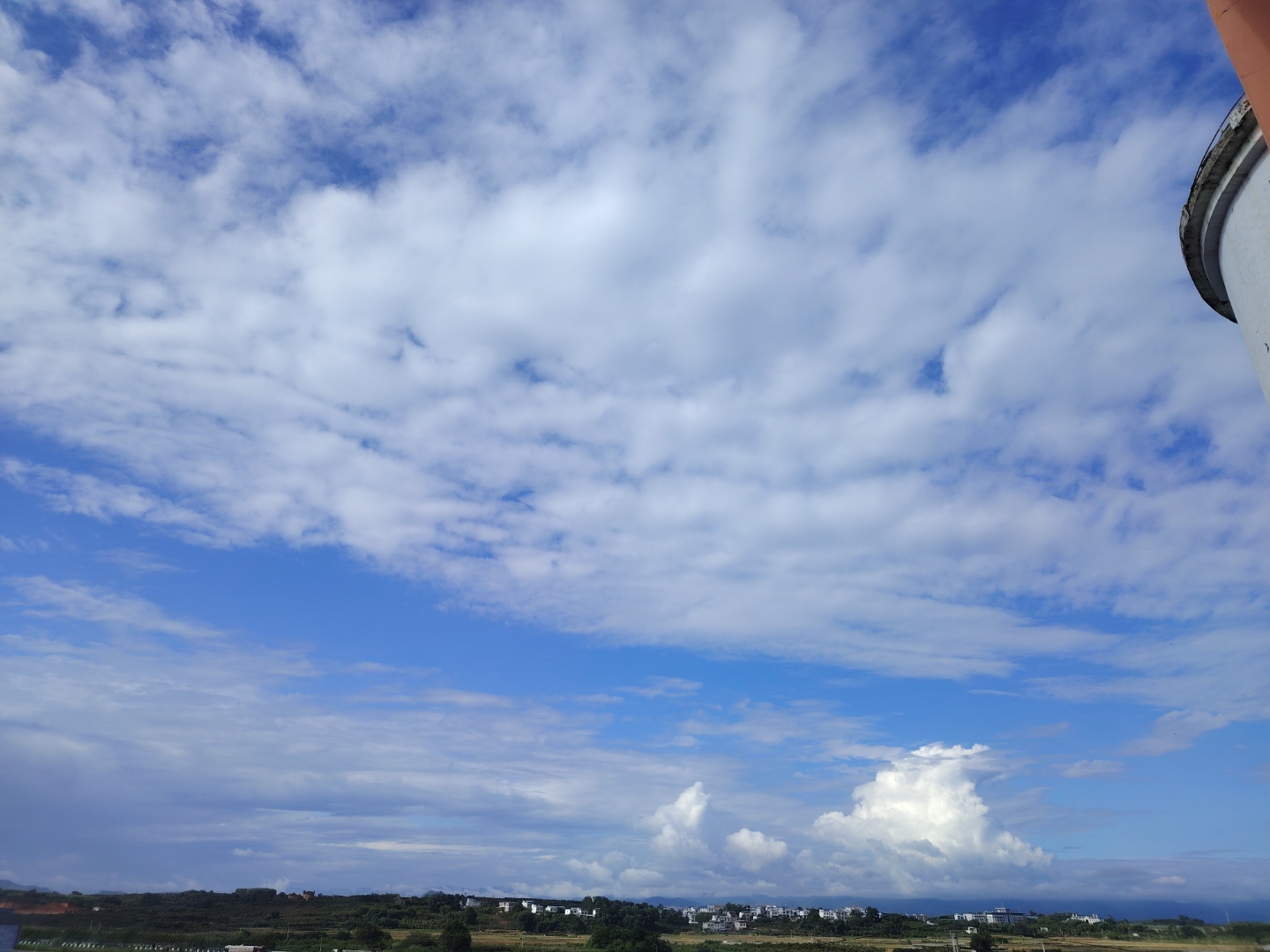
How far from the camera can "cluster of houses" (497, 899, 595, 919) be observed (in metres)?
97.1

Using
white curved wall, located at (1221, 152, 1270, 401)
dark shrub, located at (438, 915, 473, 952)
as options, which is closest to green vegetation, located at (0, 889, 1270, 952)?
dark shrub, located at (438, 915, 473, 952)

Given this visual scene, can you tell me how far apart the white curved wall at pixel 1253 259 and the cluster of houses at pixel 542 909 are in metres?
97.1

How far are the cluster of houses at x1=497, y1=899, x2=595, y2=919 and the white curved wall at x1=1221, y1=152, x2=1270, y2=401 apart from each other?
97.1 metres

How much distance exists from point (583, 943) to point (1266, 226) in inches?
3187

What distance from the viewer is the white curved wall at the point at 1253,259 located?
62.8 feet

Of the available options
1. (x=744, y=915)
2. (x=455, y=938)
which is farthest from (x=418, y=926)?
(x=744, y=915)

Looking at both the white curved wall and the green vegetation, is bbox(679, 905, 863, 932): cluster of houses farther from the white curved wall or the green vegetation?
the white curved wall

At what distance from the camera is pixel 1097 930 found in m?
63.2

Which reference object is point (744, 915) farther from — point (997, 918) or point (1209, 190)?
point (1209, 190)

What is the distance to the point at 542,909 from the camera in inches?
3942

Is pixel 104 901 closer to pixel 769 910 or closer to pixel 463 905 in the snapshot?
pixel 463 905

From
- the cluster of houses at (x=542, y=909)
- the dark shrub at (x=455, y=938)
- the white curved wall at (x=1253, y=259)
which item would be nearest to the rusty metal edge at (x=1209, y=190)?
the white curved wall at (x=1253, y=259)

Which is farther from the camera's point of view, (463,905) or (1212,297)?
(463,905)

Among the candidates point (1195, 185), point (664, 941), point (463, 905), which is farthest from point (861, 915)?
point (1195, 185)
